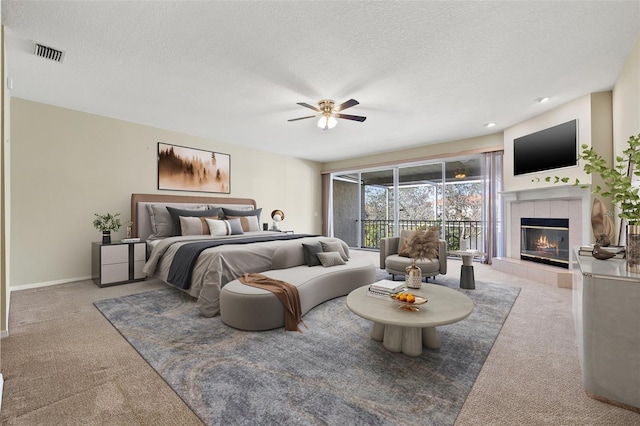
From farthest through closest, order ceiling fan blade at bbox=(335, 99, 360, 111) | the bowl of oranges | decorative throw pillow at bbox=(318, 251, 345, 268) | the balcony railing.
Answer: the balcony railing → decorative throw pillow at bbox=(318, 251, 345, 268) → ceiling fan blade at bbox=(335, 99, 360, 111) → the bowl of oranges

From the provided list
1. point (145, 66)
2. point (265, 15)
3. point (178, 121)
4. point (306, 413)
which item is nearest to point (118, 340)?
point (306, 413)

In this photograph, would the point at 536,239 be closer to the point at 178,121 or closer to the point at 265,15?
the point at 265,15

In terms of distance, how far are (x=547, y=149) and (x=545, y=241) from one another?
4.76 feet

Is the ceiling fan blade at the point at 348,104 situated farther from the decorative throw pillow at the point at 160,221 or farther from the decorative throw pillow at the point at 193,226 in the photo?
the decorative throw pillow at the point at 160,221

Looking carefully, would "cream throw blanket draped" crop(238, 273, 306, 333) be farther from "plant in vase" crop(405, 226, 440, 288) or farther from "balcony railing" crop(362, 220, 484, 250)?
"balcony railing" crop(362, 220, 484, 250)

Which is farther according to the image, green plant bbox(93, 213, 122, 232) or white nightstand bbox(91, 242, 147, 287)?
green plant bbox(93, 213, 122, 232)

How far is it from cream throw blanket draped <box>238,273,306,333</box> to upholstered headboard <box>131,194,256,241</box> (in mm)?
2887

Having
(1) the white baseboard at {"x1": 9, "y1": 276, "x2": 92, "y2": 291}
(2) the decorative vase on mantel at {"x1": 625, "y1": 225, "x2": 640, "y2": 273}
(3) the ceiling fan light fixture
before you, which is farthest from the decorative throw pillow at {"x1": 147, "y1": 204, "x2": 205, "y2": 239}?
(2) the decorative vase on mantel at {"x1": 625, "y1": 225, "x2": 640, "y2": 273}

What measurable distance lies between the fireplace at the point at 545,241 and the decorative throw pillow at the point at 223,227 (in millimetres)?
4901

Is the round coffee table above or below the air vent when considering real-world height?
below

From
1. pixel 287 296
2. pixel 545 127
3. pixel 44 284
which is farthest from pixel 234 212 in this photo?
pixel 545 127

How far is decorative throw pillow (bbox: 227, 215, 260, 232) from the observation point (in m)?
5.16

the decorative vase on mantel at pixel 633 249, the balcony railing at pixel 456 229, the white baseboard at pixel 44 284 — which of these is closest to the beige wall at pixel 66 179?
the white baseboard at pixel 44 284

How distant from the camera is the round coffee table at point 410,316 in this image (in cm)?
181
